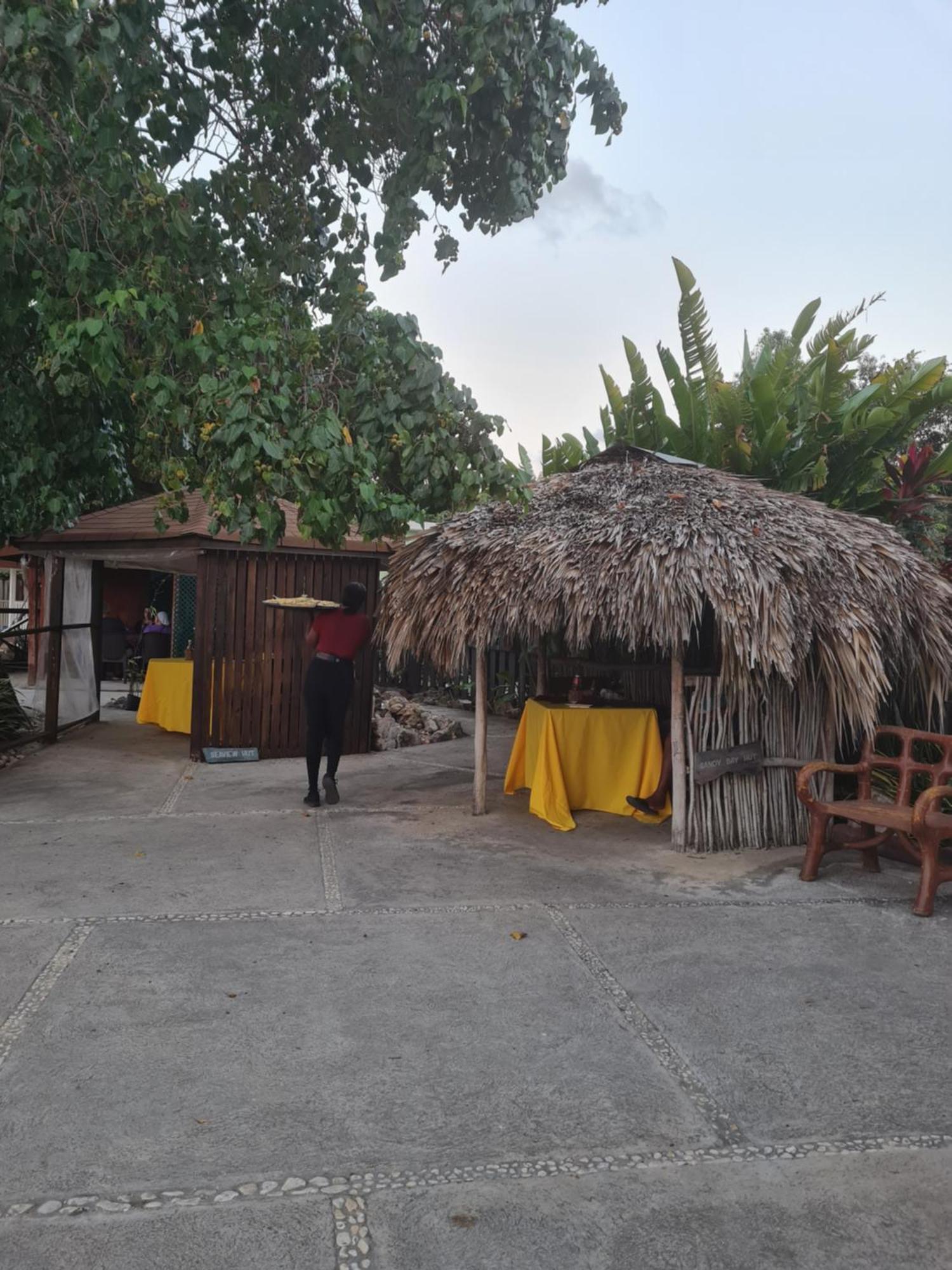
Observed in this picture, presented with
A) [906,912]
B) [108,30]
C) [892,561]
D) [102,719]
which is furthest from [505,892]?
[102,719]

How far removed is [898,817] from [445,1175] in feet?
12.2

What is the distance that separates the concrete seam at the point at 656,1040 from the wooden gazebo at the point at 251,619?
5.68 meters

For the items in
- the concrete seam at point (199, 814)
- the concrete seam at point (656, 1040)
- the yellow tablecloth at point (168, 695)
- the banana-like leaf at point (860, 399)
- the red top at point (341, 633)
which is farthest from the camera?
the yellow tablecloth at point (168, 695)

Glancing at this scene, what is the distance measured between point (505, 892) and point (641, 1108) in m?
2.50

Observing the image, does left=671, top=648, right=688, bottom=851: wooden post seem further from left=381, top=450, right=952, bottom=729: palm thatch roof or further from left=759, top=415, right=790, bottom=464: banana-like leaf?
left=759, top=415, right=790, bottom=464: banana-like leaf

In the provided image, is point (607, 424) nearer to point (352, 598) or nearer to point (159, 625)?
point (352, 598)

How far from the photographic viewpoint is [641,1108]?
3.23m

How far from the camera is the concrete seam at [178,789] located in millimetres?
7781

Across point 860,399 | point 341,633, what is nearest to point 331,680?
point 341,633

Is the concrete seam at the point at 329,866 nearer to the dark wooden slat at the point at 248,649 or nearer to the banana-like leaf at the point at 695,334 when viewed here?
the dark wooden slat at the point at 248,649

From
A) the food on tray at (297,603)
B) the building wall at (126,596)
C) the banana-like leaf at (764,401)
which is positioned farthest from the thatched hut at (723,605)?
the building wall at (126,596)

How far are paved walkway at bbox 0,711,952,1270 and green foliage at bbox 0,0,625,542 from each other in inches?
90.9

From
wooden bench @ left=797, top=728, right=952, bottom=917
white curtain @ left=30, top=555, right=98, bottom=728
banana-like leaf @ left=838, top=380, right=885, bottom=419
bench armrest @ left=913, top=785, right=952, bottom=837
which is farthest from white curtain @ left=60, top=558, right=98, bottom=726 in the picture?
bench armrest @ left=913, top=785, right=952, bottom=837

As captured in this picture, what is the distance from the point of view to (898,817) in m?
5.48
